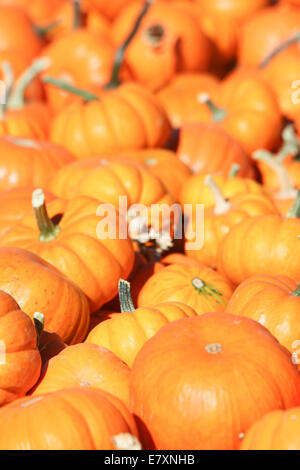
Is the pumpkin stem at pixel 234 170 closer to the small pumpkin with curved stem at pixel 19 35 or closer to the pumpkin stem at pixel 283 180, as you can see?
the pumpkin stem at pixel 283 180

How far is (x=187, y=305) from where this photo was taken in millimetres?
2773

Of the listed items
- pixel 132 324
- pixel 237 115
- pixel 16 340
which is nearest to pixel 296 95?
pixel 237 115

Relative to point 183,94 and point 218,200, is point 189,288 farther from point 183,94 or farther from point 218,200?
point 183,94

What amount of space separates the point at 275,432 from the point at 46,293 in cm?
111

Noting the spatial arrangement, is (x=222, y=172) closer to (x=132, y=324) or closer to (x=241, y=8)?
(x=132, y=324)

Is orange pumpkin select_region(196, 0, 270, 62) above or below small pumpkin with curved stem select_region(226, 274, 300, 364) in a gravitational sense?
above

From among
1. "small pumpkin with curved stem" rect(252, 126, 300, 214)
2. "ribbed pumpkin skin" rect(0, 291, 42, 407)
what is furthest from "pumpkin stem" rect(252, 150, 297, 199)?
"ribbed pumpkin skin" rect(0, 291, 42, 407)

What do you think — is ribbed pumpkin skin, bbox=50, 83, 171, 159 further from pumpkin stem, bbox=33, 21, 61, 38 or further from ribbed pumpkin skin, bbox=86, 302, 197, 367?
pumpkin stem, bbox=33, 21, 61, 38

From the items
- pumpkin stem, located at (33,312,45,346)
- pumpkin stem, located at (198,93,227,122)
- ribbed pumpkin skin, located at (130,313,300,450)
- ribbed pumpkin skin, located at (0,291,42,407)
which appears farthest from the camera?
pumpkin stem, located at (198,93,227,122)

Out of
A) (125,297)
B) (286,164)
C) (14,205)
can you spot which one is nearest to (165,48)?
(286,164)

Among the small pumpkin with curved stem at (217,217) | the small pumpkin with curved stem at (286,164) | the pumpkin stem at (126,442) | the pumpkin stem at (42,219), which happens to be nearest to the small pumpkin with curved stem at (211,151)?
the small pumpkin with curved stem at (286,164)

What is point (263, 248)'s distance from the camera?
295cm

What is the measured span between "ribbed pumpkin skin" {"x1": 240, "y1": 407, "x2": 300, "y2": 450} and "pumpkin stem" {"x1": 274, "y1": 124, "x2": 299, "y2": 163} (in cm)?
305

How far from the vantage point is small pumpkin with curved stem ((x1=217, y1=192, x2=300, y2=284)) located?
2.90 metres
